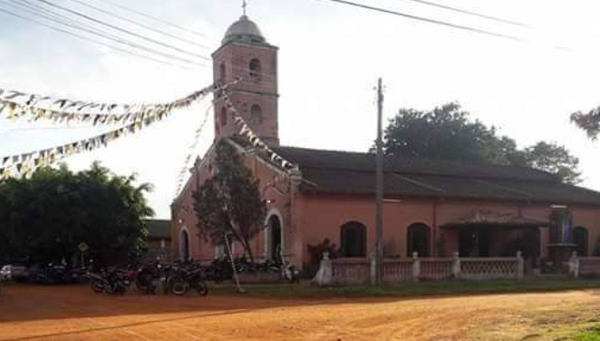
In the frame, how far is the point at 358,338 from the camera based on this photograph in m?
12.8

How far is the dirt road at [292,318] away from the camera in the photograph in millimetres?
13156

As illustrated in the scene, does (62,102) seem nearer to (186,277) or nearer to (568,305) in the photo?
(186,277)

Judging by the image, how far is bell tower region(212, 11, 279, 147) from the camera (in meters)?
38.3

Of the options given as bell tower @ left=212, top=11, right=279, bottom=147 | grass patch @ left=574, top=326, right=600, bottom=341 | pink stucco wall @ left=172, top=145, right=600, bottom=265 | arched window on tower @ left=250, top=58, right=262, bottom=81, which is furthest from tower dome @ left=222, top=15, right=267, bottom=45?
grass patch @ left=574, top=326, right=600, bottom=341

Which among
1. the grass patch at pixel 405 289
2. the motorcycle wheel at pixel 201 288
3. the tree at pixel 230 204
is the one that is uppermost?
the tree at pixel 230 204

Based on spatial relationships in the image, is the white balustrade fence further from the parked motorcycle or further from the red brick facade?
the red brick facade

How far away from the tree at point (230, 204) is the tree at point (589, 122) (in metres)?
14.4

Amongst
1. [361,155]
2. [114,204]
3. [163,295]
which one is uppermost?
[361,155]

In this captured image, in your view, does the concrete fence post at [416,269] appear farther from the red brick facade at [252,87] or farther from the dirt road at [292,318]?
the red brick facade at [252,87]

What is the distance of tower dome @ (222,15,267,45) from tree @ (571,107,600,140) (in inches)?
951

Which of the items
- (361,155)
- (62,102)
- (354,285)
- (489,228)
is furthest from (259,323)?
(361,155)

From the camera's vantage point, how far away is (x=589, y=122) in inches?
659

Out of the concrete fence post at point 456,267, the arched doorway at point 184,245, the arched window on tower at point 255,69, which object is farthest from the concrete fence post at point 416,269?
the arched doorway at point 184,245

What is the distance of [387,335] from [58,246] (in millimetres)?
25379
